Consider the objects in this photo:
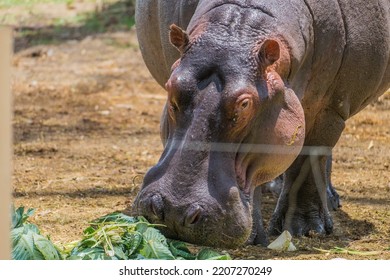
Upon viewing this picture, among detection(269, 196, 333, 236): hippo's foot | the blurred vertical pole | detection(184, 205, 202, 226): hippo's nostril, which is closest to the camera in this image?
the blurred vertical pole

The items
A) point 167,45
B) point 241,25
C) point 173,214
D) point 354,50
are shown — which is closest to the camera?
point 173,214

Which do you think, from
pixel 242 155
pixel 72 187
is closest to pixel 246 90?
pixel 242 155

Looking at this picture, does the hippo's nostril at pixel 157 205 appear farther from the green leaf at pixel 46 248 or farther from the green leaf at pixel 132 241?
the green leaf at pixel 46 248

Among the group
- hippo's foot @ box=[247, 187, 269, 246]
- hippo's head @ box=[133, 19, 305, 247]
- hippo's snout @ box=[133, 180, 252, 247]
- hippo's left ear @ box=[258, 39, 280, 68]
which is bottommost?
hippo's foot @ box=[247, 187, 269, 246]

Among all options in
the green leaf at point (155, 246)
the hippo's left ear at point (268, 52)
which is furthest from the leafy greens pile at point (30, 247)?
the hippo's left ear at point (268, 52)

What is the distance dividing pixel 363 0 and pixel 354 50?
24 cm

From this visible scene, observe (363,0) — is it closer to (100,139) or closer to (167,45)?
(167,45)

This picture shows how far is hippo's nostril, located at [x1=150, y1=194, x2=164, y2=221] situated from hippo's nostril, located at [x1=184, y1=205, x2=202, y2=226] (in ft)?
0.32

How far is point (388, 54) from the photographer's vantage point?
14.3ft

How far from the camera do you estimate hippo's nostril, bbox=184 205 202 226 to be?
11.1 feet

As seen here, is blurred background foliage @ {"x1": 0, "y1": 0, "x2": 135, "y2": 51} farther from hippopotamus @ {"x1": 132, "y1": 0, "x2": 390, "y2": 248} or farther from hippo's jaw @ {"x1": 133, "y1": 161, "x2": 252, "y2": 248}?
hippo's jaw @ {"x1": 133, "y1": 161, "x2": 252, "y2": 248}

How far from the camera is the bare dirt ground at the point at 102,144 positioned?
4.54 metres

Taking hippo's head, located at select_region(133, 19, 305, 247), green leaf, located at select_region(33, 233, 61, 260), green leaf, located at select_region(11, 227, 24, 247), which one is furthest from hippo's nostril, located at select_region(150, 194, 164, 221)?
green leaf, located at select_region(11, 227, 24, 247)

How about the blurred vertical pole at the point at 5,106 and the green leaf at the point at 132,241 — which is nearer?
the blurred vertical pole at the point at 5,106
